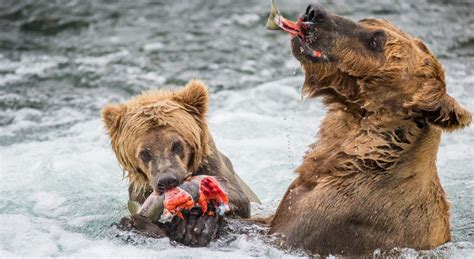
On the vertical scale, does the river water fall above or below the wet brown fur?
below

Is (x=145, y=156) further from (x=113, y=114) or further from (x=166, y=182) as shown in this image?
(x=113, y=114)

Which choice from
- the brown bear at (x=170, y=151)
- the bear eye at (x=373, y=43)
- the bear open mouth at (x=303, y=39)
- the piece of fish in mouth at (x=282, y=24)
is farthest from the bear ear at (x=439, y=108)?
the brown bear at (x=170, y=151)

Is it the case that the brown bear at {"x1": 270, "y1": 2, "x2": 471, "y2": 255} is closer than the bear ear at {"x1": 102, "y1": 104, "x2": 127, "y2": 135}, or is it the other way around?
the brown bear at {"x1": 270, "y1": 2, "x2": 471, "y2": 255}

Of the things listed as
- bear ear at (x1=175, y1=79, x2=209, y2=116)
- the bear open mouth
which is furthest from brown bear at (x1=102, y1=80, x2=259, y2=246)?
the bear open mouth

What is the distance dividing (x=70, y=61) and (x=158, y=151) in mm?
6253

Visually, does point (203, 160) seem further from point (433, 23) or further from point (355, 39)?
point (433, 23)

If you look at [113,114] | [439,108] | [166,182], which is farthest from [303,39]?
[113,114]

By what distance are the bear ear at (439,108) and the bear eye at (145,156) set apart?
1.87 meters

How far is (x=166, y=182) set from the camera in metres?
6.07

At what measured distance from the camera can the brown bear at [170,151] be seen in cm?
610

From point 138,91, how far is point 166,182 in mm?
5370

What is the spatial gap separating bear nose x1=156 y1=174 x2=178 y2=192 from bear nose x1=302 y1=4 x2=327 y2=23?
133 centimetres

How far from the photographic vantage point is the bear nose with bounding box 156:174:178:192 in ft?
19.9

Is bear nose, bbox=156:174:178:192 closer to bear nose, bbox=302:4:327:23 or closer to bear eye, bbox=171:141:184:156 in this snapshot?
bear eye, bbox=171:141:184:156
